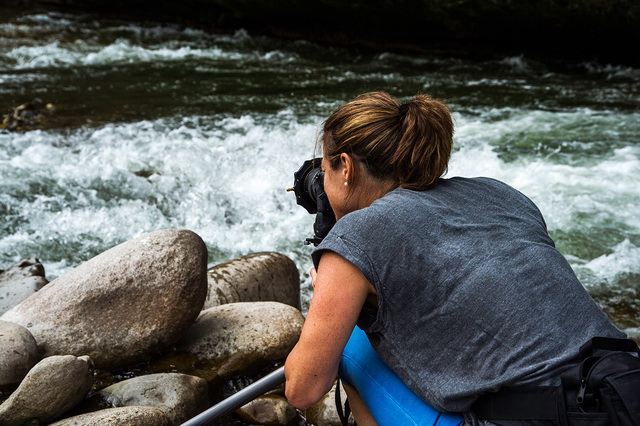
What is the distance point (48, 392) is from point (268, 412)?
2.70ft

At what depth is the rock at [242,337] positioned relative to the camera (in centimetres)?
313

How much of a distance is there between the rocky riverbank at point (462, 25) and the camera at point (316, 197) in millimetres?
7978

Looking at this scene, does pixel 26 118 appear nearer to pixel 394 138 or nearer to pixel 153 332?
pixel 153 332

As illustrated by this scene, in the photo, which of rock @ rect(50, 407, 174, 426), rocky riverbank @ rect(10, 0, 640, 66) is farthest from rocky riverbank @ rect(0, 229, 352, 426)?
rocky riverbank @ rect(10, 0, 640, 66)

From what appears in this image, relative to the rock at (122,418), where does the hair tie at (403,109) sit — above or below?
above

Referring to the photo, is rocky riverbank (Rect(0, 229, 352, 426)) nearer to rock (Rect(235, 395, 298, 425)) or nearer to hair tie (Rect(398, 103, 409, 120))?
rock (Rect(235, 395, 298, 425))

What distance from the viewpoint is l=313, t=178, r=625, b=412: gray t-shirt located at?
5.54 ft

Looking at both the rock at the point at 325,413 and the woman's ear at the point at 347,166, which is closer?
the woman's ear at the point at 347,166

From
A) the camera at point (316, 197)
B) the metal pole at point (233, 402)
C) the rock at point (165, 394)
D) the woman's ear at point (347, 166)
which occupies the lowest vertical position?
the rock at point (165, 394)

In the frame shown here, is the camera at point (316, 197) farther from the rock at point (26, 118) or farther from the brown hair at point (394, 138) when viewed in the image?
the rock at point (26, 118)

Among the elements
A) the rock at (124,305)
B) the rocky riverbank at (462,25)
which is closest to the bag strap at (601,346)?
the rock at (124,305)

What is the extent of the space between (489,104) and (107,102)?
12.9 feet

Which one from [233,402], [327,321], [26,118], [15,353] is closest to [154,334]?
[15,353]

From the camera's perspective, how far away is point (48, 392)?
2.50m
